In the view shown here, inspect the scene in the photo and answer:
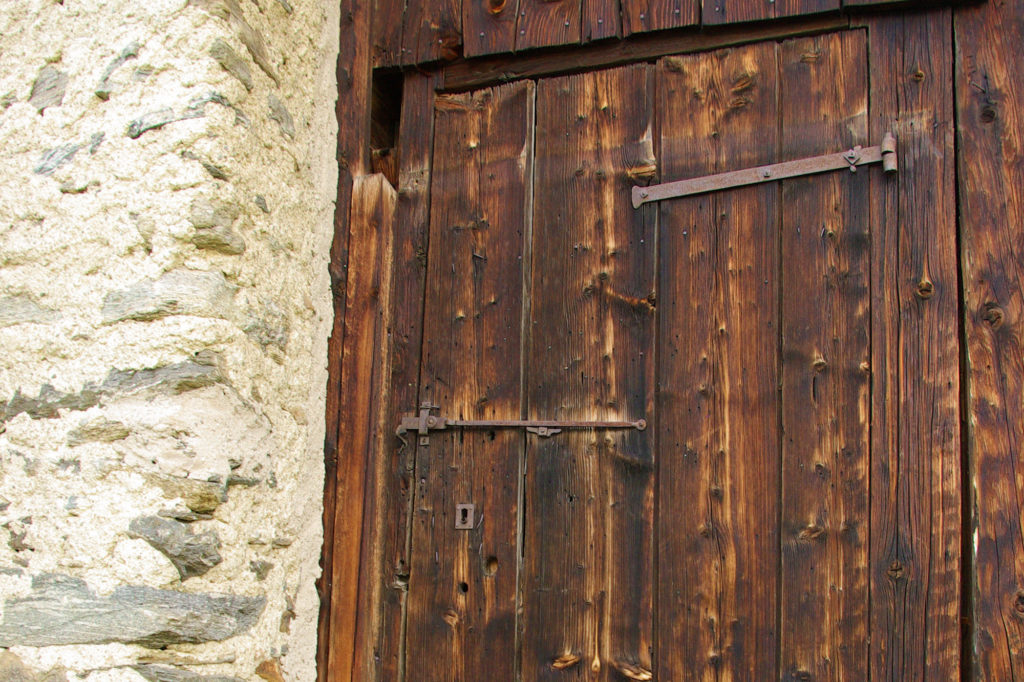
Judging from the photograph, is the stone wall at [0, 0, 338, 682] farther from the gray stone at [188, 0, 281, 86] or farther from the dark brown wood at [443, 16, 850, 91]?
the dark brown wood at [443, 16, 850, 91]

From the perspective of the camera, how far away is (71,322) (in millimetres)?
1623

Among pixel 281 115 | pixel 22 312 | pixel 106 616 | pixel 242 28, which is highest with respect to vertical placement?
pixel 242 28

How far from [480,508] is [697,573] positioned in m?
0.47

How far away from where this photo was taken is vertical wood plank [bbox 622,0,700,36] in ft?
5.65

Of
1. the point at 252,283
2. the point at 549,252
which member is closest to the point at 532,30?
the point at 549,252

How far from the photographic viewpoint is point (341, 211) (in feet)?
6.46

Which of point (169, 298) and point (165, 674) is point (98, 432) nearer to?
point (169, 298)

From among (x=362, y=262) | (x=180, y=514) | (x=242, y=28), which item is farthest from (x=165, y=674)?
(x=242, y=28)

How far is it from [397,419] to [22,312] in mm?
795

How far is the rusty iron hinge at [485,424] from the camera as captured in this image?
5.44ft

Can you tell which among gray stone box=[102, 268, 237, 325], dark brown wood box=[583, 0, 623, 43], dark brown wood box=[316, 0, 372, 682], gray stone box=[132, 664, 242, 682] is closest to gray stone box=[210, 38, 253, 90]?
dark brown wood box=[316, 0, 372, 682]

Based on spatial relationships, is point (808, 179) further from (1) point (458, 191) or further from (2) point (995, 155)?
(1) point (458, 191)

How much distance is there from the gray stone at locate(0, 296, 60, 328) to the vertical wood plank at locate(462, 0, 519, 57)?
1.07 meters

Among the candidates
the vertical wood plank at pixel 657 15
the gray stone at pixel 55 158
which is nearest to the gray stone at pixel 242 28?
the gray stone at pixel 55 158
